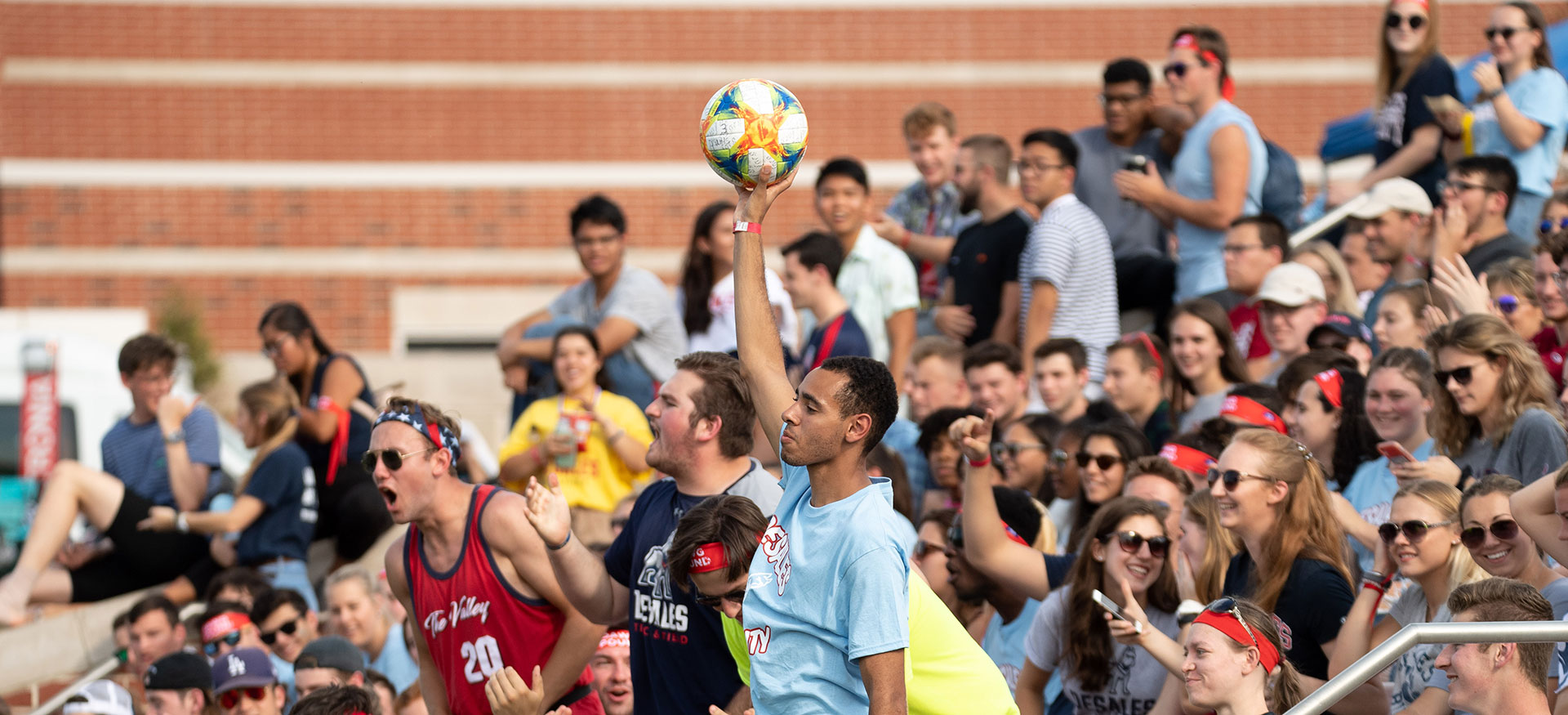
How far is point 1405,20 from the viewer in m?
10.3

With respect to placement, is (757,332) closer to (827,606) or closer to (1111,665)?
(827,606)

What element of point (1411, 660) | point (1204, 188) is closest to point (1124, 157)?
point (1204, 188)

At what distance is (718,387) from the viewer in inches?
214

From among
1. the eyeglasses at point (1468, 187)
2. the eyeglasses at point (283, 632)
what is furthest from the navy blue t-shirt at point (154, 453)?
the eyeglasses at point (1468, 187)

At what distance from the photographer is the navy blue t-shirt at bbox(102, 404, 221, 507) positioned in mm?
10398

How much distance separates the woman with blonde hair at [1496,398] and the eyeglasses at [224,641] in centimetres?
578

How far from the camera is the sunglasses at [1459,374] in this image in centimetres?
605

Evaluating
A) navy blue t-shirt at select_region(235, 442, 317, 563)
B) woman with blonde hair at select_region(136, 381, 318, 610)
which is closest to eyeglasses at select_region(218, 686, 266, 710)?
woman with blonde hair at select_region(136, 381, 318, 610)

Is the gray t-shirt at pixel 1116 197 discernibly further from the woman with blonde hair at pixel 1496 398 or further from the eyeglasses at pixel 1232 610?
the eyeglasses at pixel 1232 610

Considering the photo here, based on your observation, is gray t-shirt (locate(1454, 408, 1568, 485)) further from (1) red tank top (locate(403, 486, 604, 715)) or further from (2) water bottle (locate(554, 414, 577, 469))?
(2) water bottle (locate(554, 414, 577, 469))

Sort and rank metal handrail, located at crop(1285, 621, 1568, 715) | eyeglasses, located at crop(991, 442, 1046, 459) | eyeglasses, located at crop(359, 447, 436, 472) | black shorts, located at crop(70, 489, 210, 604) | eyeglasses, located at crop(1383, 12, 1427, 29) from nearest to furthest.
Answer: metal handrail, located at crop(1285, 621, 1568, 715), eyeglasses, located at crop(359, 447, 436, 472), eyeglasses, located at crop(991, 442, 1046, 459), black shorts, located at crop(70, 489, 210, 604), eyeglasses, located at crop(1383, 12, 1427, 29)

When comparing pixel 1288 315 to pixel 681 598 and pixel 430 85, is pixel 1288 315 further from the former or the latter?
pixel 430 85

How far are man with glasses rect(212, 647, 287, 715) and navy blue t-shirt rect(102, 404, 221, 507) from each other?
353 cm

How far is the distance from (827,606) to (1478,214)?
5861 mm
